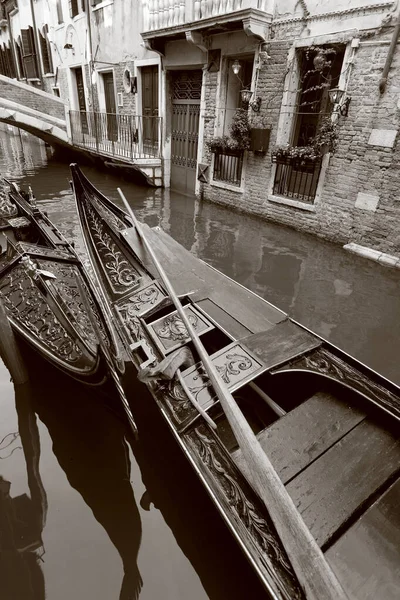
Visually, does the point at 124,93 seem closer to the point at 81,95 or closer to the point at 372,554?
the point at 81,95

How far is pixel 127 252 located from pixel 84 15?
31.0ft

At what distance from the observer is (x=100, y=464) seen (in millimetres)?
2115

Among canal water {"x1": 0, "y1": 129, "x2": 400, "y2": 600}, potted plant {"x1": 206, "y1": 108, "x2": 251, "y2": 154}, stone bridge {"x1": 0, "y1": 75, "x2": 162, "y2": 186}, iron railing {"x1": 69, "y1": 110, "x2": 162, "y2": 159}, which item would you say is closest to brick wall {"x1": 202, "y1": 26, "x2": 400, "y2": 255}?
potted plant {"x1": 206, "y1": 108, "x2": 251, "y2": 154}

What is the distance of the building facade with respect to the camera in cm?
435

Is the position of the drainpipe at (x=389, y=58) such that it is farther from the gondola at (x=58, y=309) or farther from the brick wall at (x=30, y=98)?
the brick wall at (x=30, y=98)

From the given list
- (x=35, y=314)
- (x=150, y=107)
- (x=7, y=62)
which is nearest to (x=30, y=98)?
(x=150, y=107)

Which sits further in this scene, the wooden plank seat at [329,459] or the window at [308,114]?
the window at [308,114]

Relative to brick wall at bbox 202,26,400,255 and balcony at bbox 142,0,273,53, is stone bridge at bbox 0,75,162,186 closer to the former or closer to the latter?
balcony at bbox 142,0,273,53

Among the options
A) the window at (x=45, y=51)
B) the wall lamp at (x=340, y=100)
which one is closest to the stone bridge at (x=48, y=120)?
the window at (x=45, y=51)

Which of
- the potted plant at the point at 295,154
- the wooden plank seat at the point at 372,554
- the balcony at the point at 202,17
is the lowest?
the wooden plank seat at the point at 372,554

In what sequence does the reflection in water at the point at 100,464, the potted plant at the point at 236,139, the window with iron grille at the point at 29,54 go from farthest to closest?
the window with iron grille at the point at 29,54, the potted plant at the point at 236,139, the reflection in water at the point at 100,464

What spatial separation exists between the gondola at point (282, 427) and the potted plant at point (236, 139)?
3895 mm

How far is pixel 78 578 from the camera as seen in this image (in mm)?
1621

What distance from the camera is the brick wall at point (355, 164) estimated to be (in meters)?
4.24
